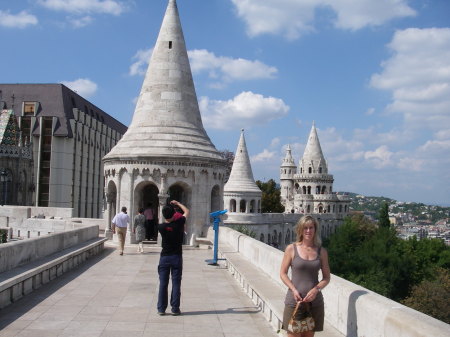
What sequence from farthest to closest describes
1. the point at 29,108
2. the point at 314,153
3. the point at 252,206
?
the point at 314,153, the point at 252,206, the point at 29,108

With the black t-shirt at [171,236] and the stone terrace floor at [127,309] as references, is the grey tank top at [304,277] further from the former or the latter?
the black t-shirt at [171,236]

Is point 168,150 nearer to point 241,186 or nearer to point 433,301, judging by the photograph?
point 433,301

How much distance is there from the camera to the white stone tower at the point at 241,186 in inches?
1843

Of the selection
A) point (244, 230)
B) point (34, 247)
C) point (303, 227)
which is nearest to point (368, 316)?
point (303, 227)

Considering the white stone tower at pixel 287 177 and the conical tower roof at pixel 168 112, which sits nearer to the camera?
the conical tower roof at pixel 168 112

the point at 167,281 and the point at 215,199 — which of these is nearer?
the point at 167,281

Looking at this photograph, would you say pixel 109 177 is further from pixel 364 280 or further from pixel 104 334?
pixel 364 280

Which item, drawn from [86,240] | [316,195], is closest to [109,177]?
[86,240]

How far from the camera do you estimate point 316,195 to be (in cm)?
7562

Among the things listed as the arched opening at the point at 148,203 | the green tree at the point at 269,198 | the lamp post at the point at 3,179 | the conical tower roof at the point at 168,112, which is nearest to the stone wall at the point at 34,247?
the arched opening at the point at 148,203

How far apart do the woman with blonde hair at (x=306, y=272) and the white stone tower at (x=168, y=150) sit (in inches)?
516

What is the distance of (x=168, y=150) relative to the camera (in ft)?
59.4

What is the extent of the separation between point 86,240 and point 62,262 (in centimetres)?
371

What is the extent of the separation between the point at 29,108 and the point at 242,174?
760 inches
